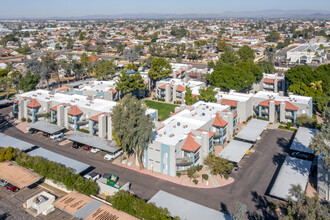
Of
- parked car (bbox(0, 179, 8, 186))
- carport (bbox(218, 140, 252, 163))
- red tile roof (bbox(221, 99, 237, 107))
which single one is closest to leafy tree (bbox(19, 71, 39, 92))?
parked car (bbox(0, 179, 8, 186))

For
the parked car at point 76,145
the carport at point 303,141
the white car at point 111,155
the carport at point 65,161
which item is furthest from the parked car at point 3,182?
the carport at point 303,141

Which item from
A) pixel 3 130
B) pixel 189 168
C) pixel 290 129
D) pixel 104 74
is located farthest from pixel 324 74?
pixel 3 130

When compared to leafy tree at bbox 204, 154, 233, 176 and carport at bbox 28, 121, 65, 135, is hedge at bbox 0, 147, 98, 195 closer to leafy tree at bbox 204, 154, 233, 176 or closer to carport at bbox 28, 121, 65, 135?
carport at bbox 28, 121, 65, 135

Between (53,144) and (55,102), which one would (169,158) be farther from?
(55,102)

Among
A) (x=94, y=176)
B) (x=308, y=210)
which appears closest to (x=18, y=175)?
(x=94, y=176)

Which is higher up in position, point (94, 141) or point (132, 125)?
point (132, 125)

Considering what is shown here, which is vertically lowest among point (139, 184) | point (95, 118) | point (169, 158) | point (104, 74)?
point (139, 184)

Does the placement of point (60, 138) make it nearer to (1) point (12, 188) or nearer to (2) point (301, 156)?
(1) point (12, 188)
